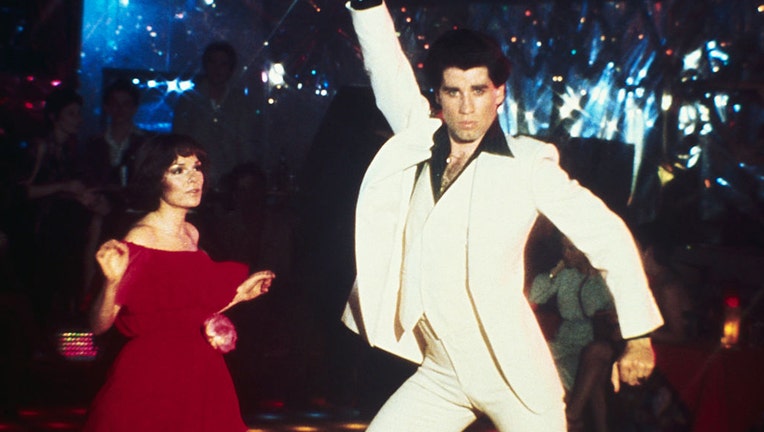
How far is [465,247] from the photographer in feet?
10.5

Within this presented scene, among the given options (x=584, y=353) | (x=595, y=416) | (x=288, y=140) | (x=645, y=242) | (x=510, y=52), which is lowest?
(x=595, y=416)

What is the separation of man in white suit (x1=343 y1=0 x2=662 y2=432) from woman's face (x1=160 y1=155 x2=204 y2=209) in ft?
2.37

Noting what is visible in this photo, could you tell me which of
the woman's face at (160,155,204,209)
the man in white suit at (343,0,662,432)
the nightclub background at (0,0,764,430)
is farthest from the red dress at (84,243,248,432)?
the nightclub background at (0,0,764,430)

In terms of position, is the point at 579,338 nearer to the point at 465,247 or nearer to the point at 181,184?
the point at 465,247

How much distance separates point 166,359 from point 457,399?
3.57 ft

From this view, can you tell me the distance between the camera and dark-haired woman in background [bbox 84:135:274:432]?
11.1 feet

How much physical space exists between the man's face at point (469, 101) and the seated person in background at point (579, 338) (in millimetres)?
2188

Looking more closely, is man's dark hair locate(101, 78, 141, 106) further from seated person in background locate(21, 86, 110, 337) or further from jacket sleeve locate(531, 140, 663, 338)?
jacket sleeve locate(531, 140, 663, 338)

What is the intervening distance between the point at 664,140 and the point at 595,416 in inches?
109

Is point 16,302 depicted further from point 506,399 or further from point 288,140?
point 506,399

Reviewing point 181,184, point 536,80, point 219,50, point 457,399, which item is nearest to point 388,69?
point 181,184

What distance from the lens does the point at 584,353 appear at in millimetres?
5238

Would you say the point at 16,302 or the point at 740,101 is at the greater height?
the point at 740,101

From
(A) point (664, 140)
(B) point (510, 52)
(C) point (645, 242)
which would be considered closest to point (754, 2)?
(A) point (664, 140)
